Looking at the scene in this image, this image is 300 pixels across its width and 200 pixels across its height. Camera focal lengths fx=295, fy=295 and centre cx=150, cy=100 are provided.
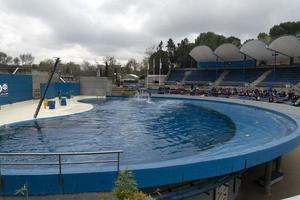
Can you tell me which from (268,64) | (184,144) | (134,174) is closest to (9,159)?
(134,174)

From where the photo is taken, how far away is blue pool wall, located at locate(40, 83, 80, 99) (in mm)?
29005

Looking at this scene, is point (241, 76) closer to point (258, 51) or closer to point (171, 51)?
point (258, 51)

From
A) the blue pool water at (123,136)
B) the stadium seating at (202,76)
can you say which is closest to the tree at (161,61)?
the stadium seating at (202,76)

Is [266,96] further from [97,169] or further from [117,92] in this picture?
[97,169]

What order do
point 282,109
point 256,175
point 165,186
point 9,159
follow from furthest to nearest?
point 282,109, point 256,175, point 9,159, point 165,186

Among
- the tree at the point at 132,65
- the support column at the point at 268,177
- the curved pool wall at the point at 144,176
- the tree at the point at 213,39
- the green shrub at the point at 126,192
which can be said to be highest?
the tree at the point at 213,39

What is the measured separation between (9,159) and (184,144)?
225 inches

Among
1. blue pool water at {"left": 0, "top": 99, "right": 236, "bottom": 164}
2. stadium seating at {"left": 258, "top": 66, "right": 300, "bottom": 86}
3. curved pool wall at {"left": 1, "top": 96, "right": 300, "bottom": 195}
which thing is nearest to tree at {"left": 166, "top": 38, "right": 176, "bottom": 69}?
stadium seating at {"left": 258, "top": 66, "right": 300, "bottom": 86}

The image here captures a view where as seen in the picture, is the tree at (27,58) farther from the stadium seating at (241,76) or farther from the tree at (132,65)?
the stadium seating at (241,76)

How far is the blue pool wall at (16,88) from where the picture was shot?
2157 cm

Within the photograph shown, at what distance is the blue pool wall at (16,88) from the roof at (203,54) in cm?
2875

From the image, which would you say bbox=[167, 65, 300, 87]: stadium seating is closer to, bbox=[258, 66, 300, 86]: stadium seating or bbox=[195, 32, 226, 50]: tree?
bbox=[258, 66, 300, 86]: stadium seating

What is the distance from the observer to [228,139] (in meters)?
11.8

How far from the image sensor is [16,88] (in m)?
23.6
